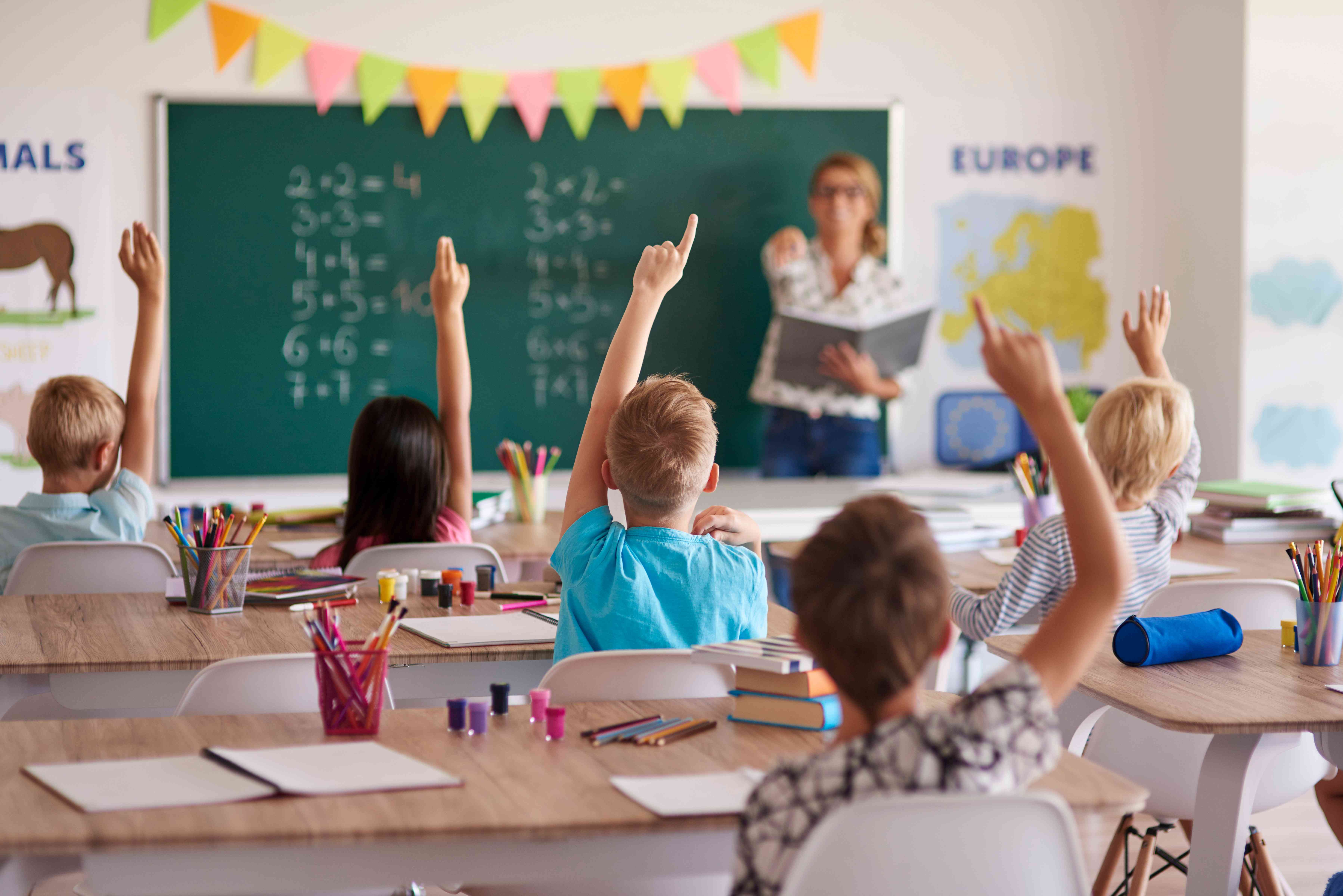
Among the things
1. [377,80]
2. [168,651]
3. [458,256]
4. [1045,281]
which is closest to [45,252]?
[377,80]

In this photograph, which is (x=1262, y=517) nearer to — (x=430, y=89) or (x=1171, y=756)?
(x=1171, y=756)

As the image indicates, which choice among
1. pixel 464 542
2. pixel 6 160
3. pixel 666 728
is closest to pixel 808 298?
pixel 464 542

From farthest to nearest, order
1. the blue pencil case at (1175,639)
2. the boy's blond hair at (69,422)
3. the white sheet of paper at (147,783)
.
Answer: the boy's blond hair at (69,422)
the blue pencil case at (1175,639)
the white sheet of paper at (147,783)

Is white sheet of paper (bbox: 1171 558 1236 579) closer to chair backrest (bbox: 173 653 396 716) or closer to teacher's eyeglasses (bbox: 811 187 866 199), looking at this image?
chair backrest (bbox: 173 653 396 716)

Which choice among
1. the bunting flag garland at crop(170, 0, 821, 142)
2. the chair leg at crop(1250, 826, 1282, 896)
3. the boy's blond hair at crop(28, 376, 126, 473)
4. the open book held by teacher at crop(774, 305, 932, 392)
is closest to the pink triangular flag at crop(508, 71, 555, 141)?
the bunting flag garland at crop(170, 0, 821, 142)

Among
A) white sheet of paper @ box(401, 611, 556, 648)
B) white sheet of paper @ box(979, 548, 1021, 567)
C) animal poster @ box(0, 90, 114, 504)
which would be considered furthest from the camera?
animal poster @ box(0, 90, 114, 504)

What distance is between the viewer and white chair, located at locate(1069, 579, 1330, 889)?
6.61 feet

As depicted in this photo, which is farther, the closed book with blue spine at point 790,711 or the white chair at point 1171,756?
the white chair at point 1171,756

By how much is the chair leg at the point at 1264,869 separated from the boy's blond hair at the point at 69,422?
2335 mm

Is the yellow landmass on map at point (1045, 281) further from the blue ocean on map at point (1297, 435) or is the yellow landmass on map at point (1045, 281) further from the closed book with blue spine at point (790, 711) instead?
the closed book with blue spine at point (790, 711)

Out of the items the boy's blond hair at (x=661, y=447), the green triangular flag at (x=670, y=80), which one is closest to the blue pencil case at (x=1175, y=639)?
the boy's blond hair at (x=661, y=447)

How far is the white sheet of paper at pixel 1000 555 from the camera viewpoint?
300 centimetres

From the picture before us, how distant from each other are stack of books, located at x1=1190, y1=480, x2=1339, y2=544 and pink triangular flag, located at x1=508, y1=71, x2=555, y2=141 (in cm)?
291

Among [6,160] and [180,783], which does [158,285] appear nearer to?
[180,783]
